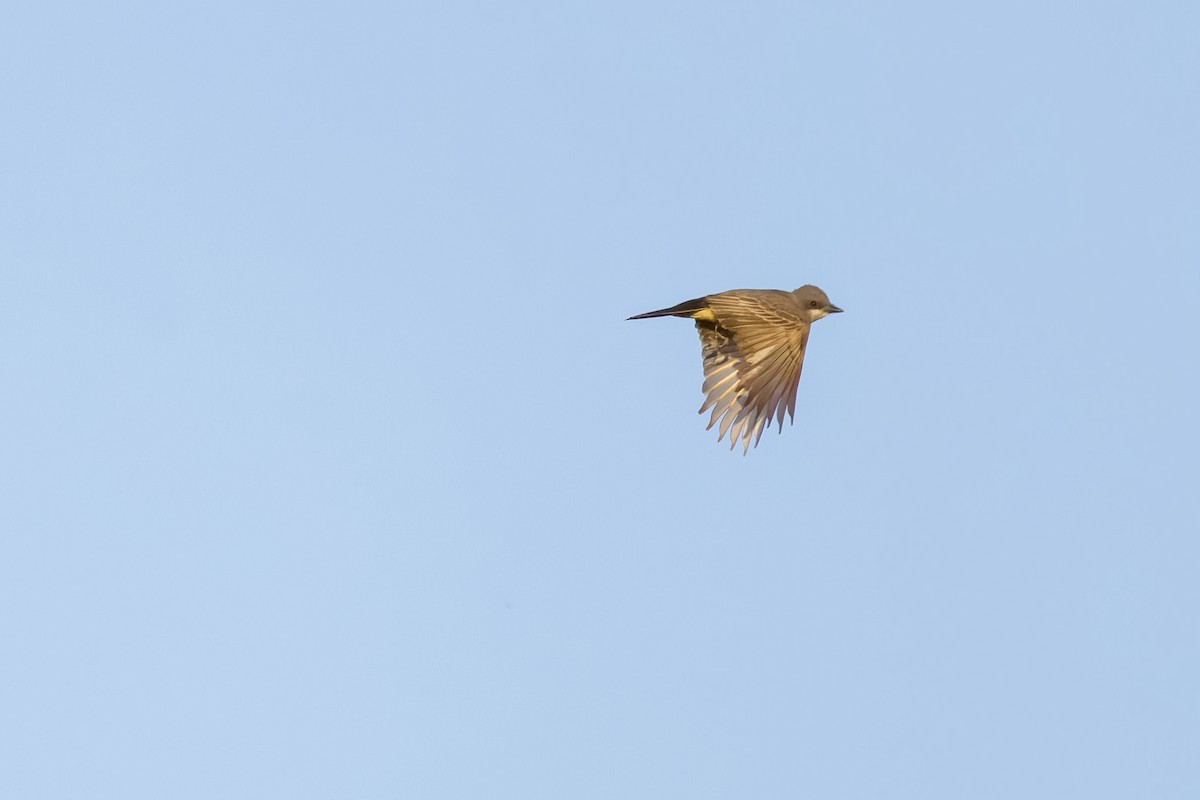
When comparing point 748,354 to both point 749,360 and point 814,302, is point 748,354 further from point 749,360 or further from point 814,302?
Answer: point 814,302

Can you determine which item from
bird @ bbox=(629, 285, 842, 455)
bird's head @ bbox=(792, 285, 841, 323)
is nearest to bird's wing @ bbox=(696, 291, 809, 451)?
bird @ bbox=(629, 285, 842, 455)

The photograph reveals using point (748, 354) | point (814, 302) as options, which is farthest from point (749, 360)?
point (814, 302)

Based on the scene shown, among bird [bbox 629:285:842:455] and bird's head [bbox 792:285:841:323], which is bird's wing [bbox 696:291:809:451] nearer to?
bird [bbox 629:285:842:455]

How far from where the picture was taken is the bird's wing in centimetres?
2544

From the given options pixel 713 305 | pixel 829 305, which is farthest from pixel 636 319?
pixel 829 305

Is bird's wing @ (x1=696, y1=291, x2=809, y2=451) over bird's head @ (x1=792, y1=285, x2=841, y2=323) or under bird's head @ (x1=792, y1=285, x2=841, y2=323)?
under

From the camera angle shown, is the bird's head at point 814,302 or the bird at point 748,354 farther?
the bird's head at point 814,302

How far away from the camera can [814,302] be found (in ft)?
93.5

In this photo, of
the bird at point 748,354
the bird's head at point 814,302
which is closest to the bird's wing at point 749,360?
the bird at point 748,354

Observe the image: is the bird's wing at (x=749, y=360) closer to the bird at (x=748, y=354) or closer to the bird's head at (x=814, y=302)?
the bird at (x=748, y=354)

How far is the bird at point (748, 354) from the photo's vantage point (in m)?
25.4

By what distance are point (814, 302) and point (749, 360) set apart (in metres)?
2.87

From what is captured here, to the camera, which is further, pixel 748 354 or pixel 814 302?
pixel 814 302

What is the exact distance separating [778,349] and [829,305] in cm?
272
